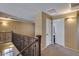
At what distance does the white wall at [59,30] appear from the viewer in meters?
2.31

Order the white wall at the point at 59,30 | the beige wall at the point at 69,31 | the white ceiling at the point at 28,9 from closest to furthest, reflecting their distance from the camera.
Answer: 1. the white ceiling at the point at 28,9
2. the white wall at the point at 59,30
3. the beige wall at the point at 69,31

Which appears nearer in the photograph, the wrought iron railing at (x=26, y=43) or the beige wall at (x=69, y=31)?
the wrought iron railing at (x=26, y=43)

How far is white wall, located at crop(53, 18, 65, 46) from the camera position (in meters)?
2.31

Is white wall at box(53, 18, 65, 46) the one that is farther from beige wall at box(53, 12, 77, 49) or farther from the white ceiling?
the white ceiling

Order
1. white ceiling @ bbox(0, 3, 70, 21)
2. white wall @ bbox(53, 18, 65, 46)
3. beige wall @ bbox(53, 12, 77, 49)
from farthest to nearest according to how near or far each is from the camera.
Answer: beige wall @ bbox(53, 12, 77, 49)
white wall @ bbox(53, 18, 65, 46)
white ceiling @ bbox(0, 3, 70, 21)

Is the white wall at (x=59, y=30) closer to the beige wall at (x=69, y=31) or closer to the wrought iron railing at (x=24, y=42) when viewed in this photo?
the beige wall at (x=69, y=31)

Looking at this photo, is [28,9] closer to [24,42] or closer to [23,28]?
[23,28]

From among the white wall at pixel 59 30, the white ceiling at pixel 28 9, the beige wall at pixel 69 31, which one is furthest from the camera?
the beige wall at pixel 69 31

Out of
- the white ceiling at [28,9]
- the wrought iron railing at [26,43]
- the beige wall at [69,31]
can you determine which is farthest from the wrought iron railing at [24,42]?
the beige wall at [69,31]

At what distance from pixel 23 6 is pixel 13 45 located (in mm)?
878

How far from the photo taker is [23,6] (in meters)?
2.21

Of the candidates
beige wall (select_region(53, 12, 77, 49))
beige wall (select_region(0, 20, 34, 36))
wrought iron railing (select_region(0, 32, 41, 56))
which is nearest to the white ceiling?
beige wall (select_region(0, 20, 34, 36))

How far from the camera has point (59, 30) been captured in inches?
94.9

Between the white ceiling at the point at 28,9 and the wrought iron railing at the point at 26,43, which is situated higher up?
the white ceiling at the point at 28,9
